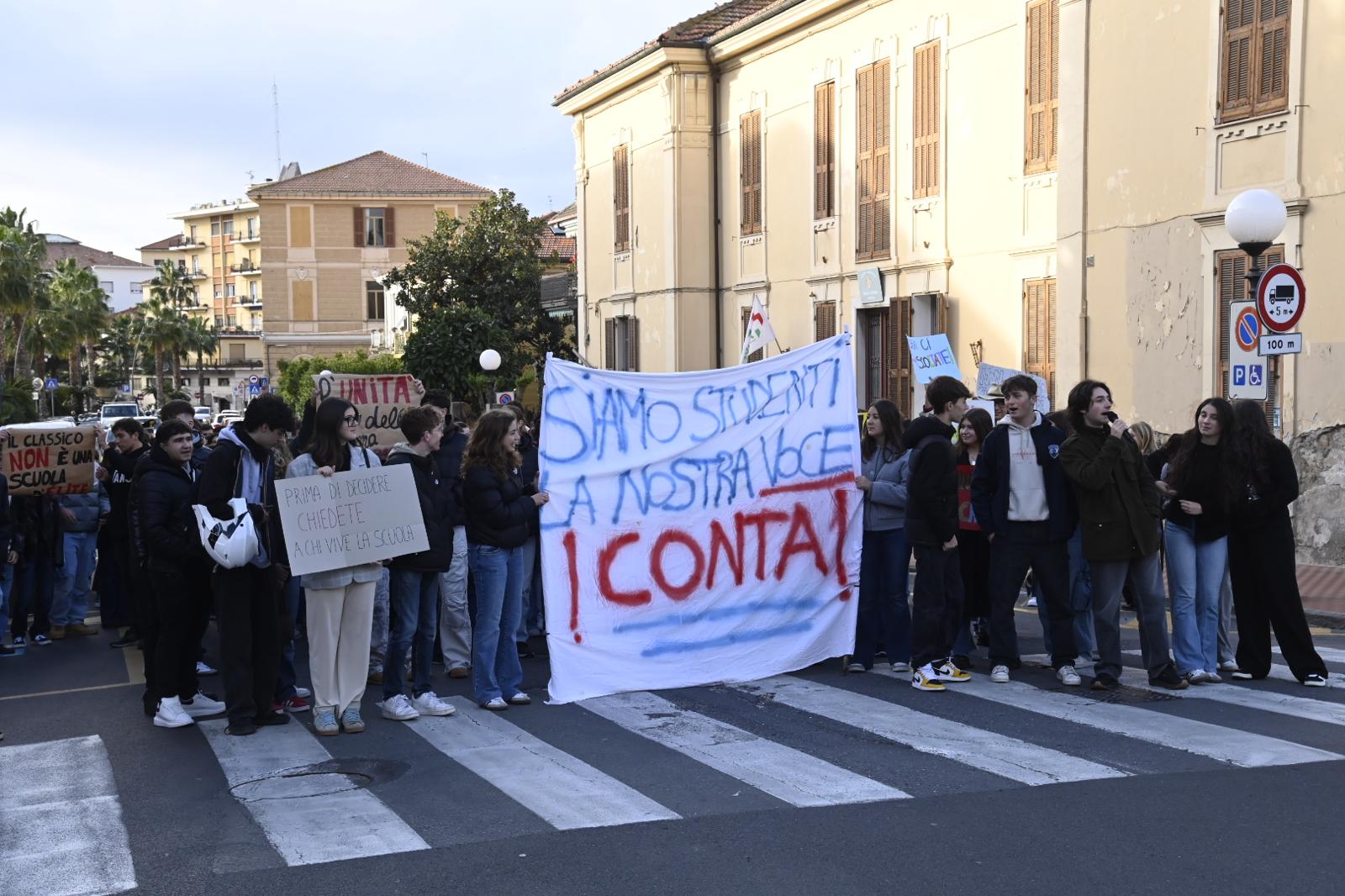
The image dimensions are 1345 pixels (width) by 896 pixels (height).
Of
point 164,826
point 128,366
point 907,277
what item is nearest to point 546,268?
point 907,277

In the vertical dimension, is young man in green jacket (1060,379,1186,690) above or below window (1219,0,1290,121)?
below

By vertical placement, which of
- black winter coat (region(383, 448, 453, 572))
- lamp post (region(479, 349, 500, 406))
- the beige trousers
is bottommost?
the beige trousers

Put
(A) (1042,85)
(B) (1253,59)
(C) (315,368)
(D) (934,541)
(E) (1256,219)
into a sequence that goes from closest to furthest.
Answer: (D) (934,541) → (E) (1256,219) → (B) (1253,59) → (A) (1042,85) → (C) (315,368)

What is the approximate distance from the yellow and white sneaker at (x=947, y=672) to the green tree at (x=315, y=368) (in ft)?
120

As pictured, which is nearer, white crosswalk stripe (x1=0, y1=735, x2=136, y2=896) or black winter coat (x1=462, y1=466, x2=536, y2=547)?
white crosswalk stripe (x1=0, y1=735, x2=136, y2=896)

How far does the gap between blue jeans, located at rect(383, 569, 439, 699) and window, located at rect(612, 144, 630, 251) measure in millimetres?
24680

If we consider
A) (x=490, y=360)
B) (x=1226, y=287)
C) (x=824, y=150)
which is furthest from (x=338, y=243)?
(x=1226, y=287)

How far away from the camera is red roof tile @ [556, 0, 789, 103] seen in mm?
28938

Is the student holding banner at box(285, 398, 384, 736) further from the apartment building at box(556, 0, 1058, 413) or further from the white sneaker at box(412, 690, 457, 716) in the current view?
the apartment building at box(556, 0, 1058, 413)

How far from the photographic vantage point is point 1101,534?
28.5 feet

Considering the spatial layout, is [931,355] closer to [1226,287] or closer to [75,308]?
[1226,287]

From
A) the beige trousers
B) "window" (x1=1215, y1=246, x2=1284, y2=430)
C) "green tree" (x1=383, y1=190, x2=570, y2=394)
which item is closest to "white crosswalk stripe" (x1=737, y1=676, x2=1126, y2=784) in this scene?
the beige trousers

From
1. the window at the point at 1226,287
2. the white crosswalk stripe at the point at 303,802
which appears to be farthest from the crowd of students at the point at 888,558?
the window at the point at 1226,287

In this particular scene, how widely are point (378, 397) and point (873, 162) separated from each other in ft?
35.3
